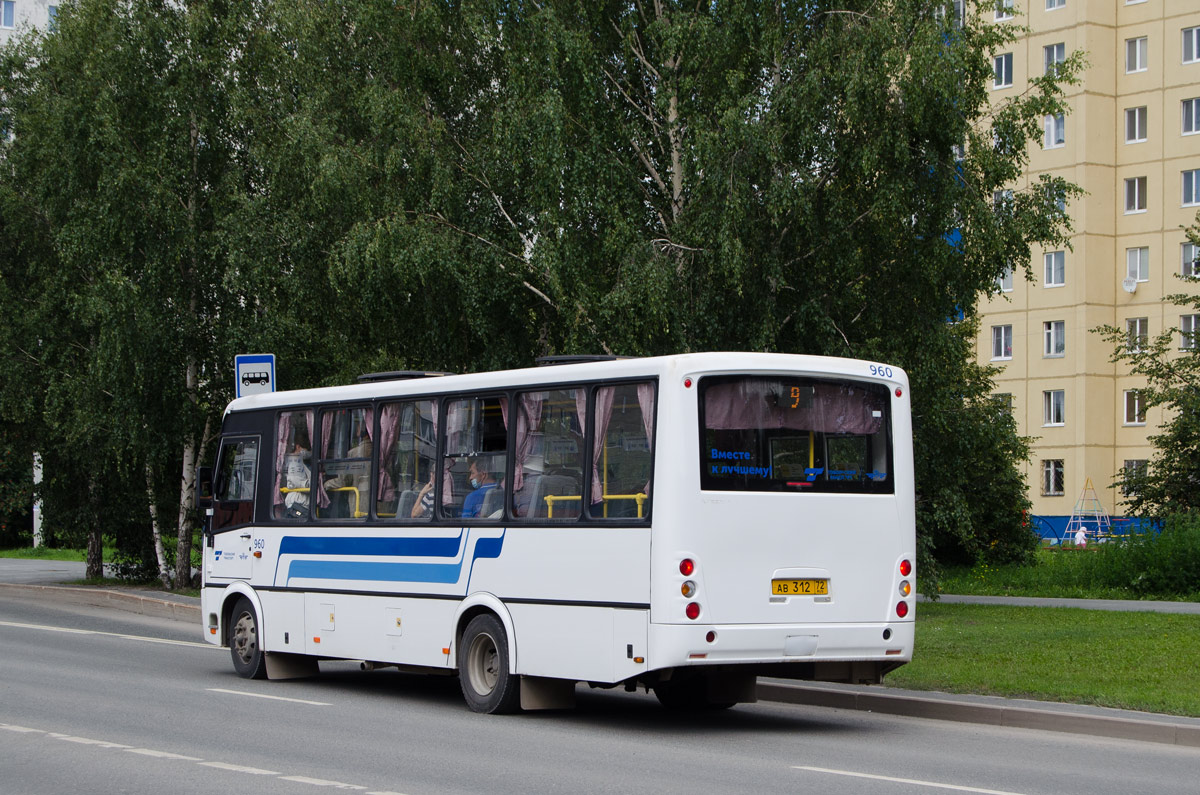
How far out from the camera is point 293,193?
26625 mm

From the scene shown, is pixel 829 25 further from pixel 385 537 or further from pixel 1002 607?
pixel 385 537

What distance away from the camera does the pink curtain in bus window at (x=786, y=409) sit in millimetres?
12117

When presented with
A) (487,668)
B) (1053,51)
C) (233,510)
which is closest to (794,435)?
(487,668)

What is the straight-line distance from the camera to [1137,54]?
66562mm

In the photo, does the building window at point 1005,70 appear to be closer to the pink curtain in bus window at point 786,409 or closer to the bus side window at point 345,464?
the bus side window at point 345,464

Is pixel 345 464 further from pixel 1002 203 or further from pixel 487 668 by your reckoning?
pixel 1002 203

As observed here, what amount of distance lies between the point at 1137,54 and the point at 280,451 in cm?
5846

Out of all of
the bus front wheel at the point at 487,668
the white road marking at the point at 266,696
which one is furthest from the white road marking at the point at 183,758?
the bus front wheel at the point at 487,668

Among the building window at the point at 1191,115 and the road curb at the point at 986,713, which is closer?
the road curb at the point at 986,713

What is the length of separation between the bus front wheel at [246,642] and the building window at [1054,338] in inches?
A: 2193

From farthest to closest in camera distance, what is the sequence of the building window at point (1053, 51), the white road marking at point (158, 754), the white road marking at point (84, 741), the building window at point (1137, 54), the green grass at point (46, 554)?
the building window at point (1053, 51) → the building window at point (1137, 54) → the green grass at point (46, 554) → the white road marking at point (84, 741) → the white road marking at point (158, 754)

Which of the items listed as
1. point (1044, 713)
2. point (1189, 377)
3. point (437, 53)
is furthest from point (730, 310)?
point (1189, 377)

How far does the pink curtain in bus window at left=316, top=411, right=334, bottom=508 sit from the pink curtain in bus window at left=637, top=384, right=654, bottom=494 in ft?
14.7

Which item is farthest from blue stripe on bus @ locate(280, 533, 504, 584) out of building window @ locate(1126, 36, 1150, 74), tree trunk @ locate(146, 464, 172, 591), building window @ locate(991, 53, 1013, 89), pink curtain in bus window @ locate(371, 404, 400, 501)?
building window @ locate(991, 53, 1013, 89)
